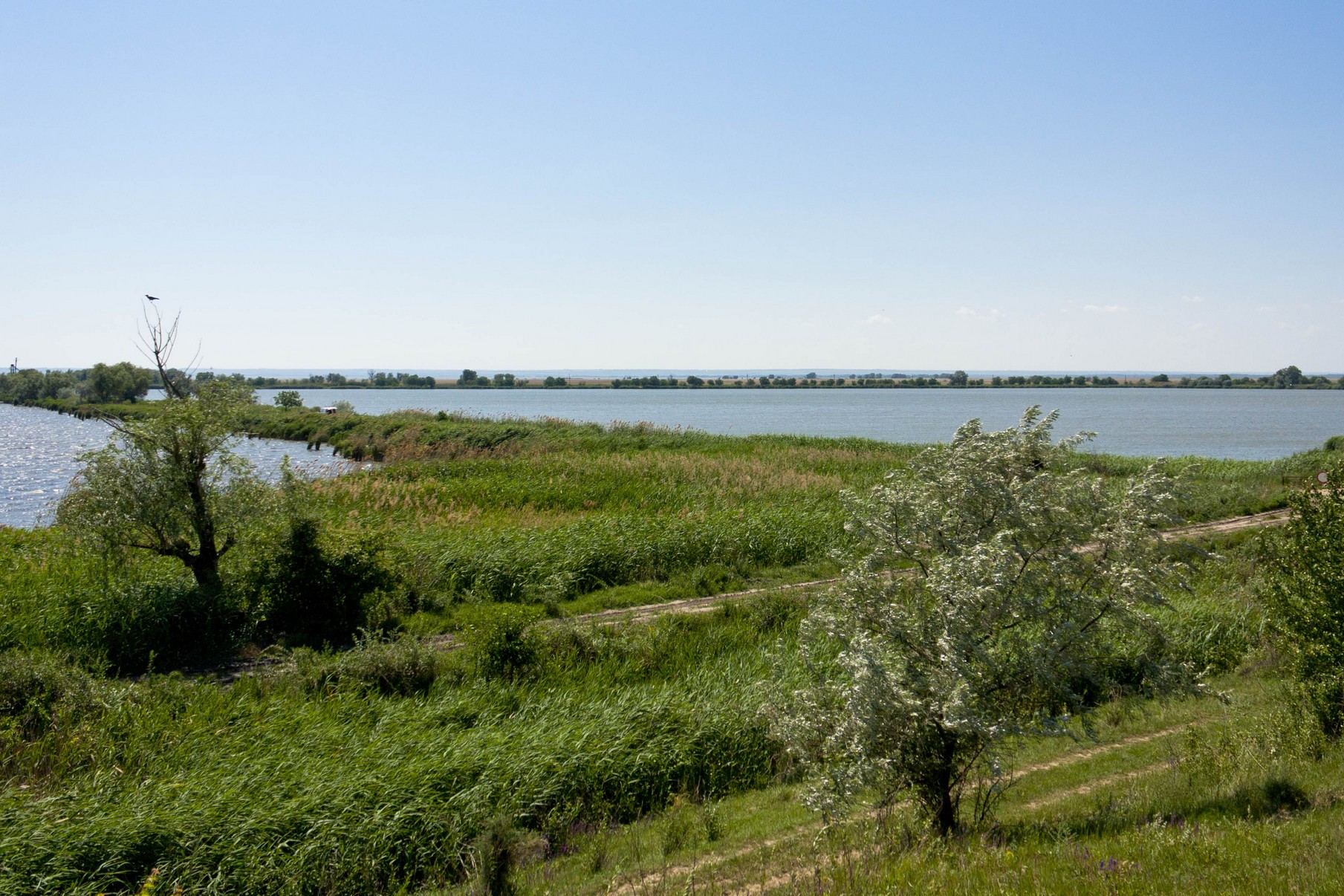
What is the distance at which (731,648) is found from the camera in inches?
633

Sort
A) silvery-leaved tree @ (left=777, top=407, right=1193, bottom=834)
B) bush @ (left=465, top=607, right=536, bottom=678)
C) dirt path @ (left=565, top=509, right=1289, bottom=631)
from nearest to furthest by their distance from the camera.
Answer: silvery-leaved tree @ (left=777, top=407, right=1193, bottom=834)
bush @ (left=465, top=607, right=536, bottom=678)
dirt path @ (left=565, top=509, right=1289, bottom=631)

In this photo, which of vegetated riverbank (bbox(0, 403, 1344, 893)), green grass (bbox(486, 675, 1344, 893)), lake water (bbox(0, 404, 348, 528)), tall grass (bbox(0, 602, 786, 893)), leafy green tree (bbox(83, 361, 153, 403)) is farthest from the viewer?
leafy green tree (bbox(83, 361, 153, 403))

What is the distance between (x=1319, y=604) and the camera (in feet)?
32.6

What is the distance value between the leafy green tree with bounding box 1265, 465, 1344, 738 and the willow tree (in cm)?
1904

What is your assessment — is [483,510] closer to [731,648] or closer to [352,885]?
[731,648]

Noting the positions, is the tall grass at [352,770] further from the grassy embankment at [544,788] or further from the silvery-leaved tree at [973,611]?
the silvery-leaved tree at [973,611]

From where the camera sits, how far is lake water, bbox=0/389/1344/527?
51.5m

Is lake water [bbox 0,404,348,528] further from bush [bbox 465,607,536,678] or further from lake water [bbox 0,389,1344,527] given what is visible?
bush [bbox 465,607,536,678]

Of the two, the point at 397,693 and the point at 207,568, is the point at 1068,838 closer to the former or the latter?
the point at 397,693

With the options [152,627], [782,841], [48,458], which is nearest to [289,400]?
[48,458]

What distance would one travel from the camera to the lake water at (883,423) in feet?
169

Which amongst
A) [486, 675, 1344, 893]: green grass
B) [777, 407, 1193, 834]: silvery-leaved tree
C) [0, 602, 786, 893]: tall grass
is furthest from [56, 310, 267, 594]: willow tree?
[777, 407, 1193, 834]: silvery-leaved tree

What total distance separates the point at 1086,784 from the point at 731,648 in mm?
7432

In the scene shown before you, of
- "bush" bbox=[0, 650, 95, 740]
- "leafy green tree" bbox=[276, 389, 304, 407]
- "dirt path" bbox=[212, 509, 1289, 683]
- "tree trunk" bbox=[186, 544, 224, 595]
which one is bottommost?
"dirt path" bbox=[212, 509, 1289, 683]
